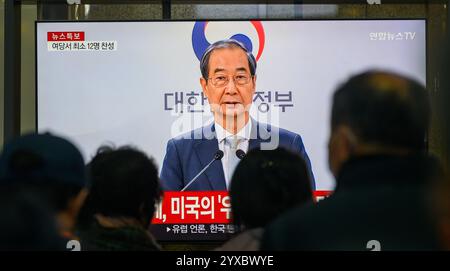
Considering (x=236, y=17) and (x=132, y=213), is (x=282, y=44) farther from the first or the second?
(x=132, y=213)

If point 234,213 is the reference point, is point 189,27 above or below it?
above

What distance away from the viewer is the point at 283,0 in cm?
390

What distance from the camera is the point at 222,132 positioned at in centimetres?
379

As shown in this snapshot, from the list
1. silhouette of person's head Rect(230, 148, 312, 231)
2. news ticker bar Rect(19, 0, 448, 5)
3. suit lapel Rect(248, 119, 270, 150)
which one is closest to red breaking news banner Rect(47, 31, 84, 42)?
news ticker bar Rect(19, 0, 448, 5)

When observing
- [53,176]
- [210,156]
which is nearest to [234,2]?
[210,156]

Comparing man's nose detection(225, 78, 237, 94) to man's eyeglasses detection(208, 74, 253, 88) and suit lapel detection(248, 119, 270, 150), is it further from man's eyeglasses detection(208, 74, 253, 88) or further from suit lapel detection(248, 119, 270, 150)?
suit lapel detection(248, 119, 270, 150)

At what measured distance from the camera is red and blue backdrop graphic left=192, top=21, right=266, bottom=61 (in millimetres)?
3855

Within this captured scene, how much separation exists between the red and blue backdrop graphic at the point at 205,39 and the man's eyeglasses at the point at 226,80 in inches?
4.6

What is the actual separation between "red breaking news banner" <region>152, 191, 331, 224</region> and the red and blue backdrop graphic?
2.27 ft

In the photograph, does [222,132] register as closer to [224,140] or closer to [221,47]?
[224,140]

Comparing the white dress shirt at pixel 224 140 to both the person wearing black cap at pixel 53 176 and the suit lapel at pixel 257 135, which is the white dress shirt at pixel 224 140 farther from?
the person wearing black cap at pixel 53 176

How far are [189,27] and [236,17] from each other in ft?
0.80

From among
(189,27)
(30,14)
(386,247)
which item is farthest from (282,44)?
(386,247)

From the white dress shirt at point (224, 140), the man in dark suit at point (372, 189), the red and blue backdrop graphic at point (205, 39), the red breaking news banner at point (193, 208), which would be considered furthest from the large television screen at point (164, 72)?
the man in dark suit at point (372, 189)
